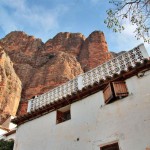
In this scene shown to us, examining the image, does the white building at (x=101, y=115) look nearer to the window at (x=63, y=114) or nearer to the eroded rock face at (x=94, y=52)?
the window at (x=63, y=114)

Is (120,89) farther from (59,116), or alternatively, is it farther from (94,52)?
(94,52)

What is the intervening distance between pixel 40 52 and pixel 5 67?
15.6 m

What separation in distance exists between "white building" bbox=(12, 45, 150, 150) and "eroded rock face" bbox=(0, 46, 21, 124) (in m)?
18.5

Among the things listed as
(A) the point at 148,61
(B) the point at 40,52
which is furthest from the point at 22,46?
(A) the point at 148,61

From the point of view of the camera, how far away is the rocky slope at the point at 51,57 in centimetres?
3788

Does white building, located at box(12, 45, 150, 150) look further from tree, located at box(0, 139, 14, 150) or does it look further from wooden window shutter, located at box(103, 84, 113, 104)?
tree, located at box(0, 139, 14, 150)

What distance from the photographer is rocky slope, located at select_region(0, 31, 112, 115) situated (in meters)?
37.9

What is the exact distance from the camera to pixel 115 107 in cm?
982

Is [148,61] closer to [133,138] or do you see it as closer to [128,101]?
[128,101]

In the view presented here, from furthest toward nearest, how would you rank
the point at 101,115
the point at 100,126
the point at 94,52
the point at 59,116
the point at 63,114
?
the point at 94,52, the point at 63,114, the point at 59,116, the point at 101,115, the point at 100,126

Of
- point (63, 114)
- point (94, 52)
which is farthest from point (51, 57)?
point (63, 114)

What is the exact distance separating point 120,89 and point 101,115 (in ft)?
5.05

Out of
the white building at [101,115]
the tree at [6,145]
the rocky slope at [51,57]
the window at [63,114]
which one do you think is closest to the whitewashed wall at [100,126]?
the white building at [101,115]

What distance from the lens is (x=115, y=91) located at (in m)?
9.99
